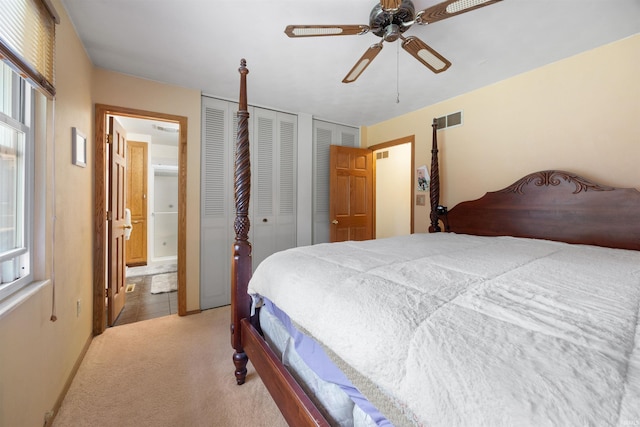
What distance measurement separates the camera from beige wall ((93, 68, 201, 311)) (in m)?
2.43

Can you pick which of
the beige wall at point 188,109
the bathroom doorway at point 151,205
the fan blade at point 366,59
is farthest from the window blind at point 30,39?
the bathroom doorway at point 151,205

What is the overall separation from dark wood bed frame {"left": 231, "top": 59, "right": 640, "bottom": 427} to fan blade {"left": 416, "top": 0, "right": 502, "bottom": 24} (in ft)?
3.52

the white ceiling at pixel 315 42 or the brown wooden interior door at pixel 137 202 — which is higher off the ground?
the white ceiling at pixel 315 42

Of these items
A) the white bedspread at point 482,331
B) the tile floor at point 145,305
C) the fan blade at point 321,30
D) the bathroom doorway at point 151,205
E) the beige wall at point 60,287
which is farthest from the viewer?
the bathroom doorway at point 151,205

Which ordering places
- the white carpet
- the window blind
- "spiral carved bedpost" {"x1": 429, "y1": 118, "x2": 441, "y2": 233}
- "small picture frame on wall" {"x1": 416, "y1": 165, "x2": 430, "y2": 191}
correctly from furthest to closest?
the white carpet → "small picture frame on wall" {"x1": 416, "y1": 165, "x2": 430, "y2": 191} → "spiral carved bedpost" {"x1": 429, "y1": 118, "x2": 441, "y2": 233} → the window blind

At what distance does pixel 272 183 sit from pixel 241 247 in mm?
1760

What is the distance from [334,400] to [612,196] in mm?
2369

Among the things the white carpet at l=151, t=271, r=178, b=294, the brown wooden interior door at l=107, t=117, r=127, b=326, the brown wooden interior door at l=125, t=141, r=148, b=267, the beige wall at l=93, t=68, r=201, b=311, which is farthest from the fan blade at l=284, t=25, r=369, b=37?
the brown wooden interior door at l=125, t=141, r=148, b=267

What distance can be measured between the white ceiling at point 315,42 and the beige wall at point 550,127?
0.50 feet

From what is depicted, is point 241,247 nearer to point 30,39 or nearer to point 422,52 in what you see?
point 30,39

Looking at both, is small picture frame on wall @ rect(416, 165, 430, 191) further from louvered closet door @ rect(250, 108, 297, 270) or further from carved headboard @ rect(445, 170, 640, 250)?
louvered closet door @ rect(250, 108, 297, 270)

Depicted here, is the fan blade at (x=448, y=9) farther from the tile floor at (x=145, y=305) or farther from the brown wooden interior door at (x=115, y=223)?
the tile floor at (x=145, y=305)

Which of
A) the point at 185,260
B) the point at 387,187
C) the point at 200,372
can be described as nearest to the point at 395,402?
the point at 200,372

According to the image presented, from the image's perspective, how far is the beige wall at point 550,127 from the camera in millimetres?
1896
